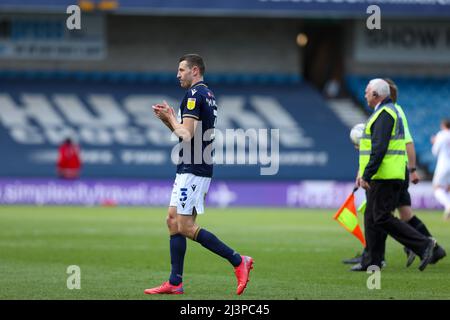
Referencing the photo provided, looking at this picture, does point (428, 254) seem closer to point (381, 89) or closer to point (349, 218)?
point (349, 218)

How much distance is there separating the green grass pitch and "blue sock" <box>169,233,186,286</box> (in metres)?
0.26

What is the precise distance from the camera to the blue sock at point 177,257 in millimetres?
10750

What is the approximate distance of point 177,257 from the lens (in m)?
10.8

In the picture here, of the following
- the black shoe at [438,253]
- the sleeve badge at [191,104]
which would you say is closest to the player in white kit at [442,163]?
the black shoe at [438,253]

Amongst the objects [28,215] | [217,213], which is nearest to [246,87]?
[217,213]

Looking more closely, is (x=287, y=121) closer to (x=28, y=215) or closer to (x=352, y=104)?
(x=352, y=104)

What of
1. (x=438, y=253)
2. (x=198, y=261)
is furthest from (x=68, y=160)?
(x=438, y=253)

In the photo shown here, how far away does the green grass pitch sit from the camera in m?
11.0

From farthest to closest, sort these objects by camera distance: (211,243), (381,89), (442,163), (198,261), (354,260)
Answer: (442,163) < (198,261) < (354,260) < (381,89) < (211,243)

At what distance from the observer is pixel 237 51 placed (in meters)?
40.9

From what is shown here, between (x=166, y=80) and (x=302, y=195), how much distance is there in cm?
930

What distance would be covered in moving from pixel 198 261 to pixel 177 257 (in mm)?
4144
